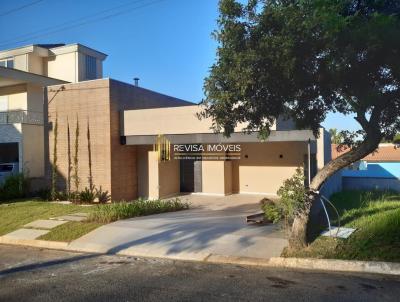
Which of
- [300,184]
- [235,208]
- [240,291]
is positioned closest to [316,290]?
[240,291]

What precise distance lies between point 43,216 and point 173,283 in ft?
28.5

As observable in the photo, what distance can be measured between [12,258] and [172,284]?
4.58 meters

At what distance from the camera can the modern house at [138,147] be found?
59.4 ft

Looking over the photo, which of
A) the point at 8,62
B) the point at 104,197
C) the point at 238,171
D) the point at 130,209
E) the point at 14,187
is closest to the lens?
the point at 130,209

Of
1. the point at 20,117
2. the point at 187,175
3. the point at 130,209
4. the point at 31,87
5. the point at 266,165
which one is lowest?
the point at 130,209

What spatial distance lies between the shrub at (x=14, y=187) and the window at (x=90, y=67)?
10173 millimetres

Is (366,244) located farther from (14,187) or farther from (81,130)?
(14,187)

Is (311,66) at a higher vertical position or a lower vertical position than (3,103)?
lower

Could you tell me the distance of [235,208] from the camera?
16.2 metres

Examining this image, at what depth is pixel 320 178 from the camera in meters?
9.35

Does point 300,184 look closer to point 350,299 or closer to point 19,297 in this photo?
point 350,299

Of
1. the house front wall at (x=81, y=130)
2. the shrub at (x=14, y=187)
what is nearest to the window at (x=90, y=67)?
the house front wall at (x=81, y=130)

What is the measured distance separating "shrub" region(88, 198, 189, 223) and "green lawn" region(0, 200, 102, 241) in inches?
20.9

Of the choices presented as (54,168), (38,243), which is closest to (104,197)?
(54,168)
